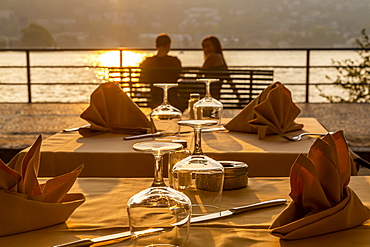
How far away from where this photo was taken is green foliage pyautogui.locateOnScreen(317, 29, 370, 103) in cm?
935

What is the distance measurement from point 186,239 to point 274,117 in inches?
72.3

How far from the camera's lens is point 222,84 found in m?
7.02

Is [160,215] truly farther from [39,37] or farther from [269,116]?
[39,37]

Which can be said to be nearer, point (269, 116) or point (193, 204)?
point (193, 204)

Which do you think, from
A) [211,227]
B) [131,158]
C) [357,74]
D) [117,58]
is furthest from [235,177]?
[117,58]

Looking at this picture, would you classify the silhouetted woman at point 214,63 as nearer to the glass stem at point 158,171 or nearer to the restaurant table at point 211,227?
the restaurant table at point 211,227

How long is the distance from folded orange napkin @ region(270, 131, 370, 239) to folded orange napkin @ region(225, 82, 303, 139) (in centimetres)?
152

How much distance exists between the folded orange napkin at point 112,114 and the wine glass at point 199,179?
1.58m

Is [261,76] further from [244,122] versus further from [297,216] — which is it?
[297,216]

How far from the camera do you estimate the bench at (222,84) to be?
6852 millimetres

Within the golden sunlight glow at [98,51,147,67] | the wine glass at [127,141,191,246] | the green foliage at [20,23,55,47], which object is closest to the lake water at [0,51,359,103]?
the golden sunlight glow at [98,51,147,67]

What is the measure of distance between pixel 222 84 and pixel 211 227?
5.62 metres

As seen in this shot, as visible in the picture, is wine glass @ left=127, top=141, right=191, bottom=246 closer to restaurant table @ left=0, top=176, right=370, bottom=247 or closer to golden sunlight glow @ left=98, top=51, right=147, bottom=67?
restaurant table @ left=0, top=176, right=370, bottom=247

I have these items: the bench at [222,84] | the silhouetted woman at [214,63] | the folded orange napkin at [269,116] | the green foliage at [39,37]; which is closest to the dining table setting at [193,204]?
the folded orange napkin at [269,116]
